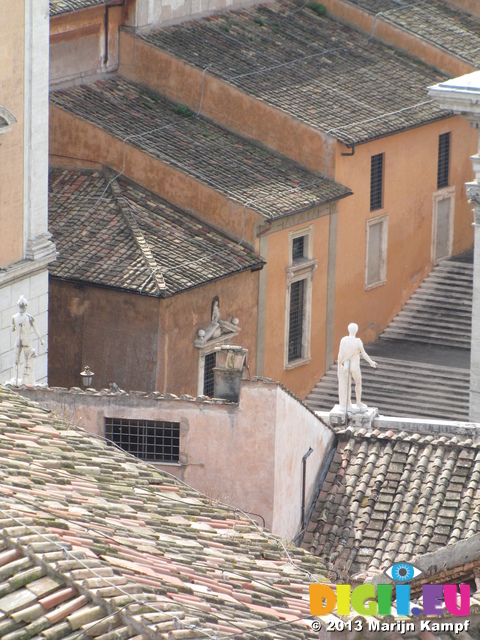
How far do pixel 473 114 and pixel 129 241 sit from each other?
25.8ft

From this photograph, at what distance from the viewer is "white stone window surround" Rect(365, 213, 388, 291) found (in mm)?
47188

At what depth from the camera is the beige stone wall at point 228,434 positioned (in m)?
26.0

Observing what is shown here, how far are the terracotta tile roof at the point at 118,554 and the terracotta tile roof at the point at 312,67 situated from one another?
22.7m

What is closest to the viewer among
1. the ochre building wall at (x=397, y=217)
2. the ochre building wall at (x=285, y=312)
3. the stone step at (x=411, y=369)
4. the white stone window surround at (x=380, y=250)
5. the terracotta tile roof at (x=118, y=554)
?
the terracotta tile roof at (x=118, y=554)

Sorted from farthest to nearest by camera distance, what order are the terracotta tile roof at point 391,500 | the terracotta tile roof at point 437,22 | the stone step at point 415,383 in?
the terracotta tile roof at point 437,22, the stone step at point 415,383, the terracotta tile roof at point 391,500

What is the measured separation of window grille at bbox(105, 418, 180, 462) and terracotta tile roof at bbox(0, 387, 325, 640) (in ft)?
9.58

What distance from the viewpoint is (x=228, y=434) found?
26156 mm

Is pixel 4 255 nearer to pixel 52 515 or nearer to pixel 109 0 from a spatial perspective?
pixel 109 0

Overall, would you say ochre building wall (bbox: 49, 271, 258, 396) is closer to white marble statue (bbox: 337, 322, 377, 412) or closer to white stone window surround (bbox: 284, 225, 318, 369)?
white stone window surround (bbox: 284, 225, 318, 369)

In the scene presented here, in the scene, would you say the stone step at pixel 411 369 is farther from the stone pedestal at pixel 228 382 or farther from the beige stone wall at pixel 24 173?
the stone pedestal at pixel 228 382

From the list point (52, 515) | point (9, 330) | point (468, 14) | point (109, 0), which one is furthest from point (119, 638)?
point (468, 14)

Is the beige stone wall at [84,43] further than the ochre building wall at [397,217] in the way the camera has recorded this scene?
No

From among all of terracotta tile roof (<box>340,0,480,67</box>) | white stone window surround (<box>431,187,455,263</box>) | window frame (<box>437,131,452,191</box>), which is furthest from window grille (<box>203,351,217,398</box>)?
terracotta tile roof (<box>340,0,480,67</box>)

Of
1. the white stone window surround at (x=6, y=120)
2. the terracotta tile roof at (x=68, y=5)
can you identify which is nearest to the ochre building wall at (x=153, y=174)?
the terracotta tile roof at (x=68, y=5)
